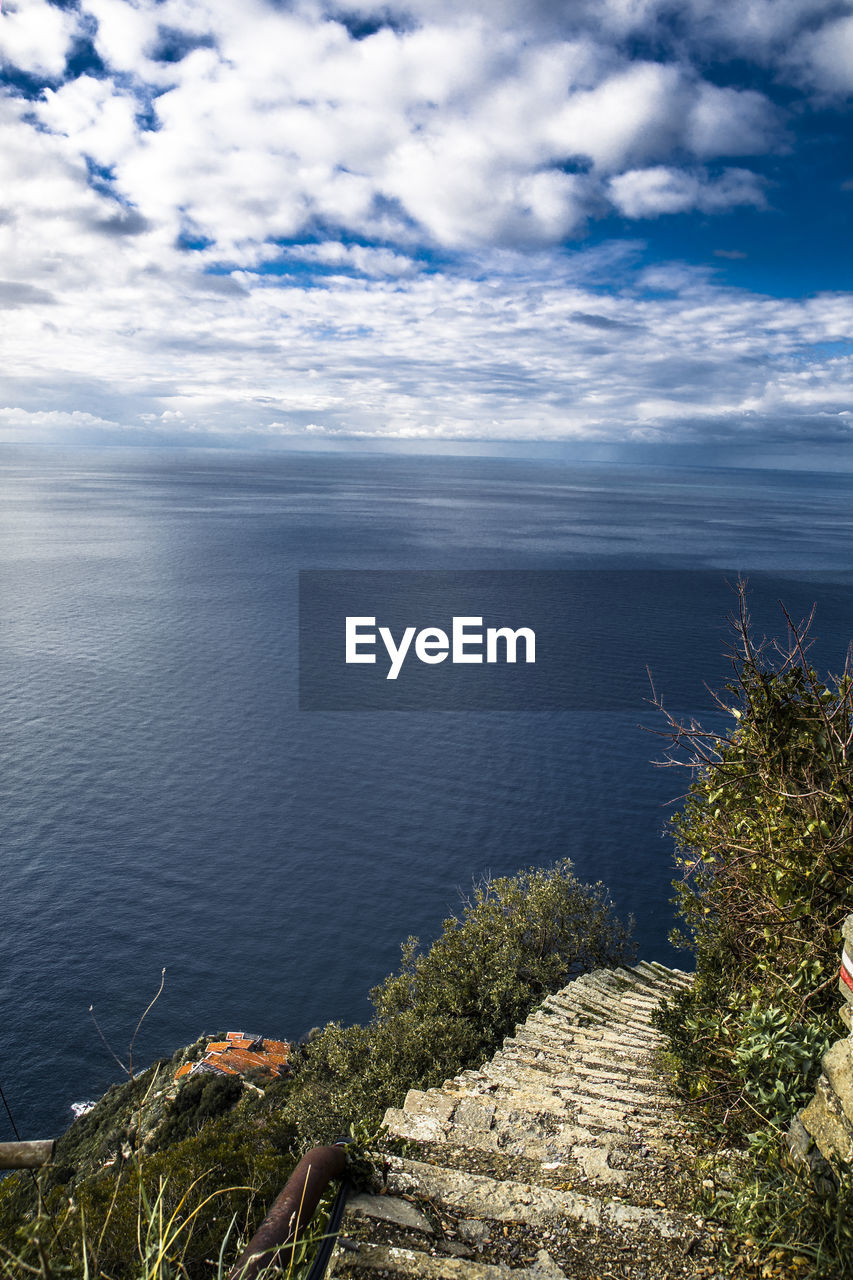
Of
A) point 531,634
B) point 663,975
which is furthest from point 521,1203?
point 531,634

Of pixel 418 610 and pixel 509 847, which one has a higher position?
pixel 418 610

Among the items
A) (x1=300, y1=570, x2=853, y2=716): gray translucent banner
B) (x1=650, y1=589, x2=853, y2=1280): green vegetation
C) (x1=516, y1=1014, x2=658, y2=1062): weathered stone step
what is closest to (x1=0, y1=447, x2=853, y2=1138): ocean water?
(x1=300, y1=570, x2=853, y2=716): gray translucent banner

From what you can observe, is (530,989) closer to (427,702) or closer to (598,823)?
(598,823)

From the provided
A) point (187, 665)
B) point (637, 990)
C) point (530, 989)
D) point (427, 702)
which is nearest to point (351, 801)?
point (427, 702)

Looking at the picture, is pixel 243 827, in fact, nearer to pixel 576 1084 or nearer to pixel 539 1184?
pixel 576 1084

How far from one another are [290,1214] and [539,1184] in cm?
464

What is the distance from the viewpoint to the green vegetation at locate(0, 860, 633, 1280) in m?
7.22

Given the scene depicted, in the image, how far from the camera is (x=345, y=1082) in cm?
2680

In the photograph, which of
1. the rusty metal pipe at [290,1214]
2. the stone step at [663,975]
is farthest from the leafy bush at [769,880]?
the stone step at [663,975]

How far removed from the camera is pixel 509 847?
236ft

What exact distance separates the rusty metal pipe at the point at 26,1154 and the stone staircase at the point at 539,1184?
2.30 metres

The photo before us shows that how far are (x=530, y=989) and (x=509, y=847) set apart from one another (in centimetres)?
4395

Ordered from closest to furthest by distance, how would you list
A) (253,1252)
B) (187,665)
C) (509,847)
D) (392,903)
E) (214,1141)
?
(253,1252) < (214,1141) < (392,903) < (509,847) < (187,665)

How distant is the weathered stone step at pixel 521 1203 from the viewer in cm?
713
